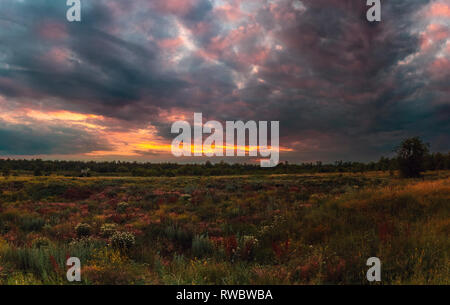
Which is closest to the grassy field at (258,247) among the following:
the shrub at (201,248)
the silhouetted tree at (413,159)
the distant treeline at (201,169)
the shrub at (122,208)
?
the shrub at (201,248)

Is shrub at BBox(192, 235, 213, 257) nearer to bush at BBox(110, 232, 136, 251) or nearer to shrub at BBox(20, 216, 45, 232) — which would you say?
bush at BBox(110, 232, 136, 251)

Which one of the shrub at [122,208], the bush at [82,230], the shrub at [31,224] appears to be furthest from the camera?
the shrub at [122,208]

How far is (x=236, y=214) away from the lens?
1495cm

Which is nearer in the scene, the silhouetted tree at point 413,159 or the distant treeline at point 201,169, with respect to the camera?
the silhouetted tree at point 413,159

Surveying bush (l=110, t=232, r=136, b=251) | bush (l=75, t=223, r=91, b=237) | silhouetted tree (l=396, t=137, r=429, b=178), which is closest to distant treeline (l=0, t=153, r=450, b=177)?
silhouetted tree (l=396, t=137, r=429, b=178)

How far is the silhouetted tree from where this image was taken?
44688 millimetres

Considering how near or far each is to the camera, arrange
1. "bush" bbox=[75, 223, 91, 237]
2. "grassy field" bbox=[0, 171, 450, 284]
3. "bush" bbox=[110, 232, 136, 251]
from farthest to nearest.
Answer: "bush" bbox=[75, 223, 91, 237]
"bush" bbox=[110, 232, 136, 251]
"grassy field" bbox=[0, 171, 450, 284]

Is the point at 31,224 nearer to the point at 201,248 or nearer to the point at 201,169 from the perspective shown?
the point at 201,248

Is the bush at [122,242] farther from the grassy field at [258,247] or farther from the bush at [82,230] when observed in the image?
the bush at [82,230]

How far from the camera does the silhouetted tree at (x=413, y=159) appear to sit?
1759 inches

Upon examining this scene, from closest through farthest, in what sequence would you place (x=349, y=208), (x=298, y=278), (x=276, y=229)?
(x=298, y=278) → (x=276, y=229) → (x=349, y=208)
